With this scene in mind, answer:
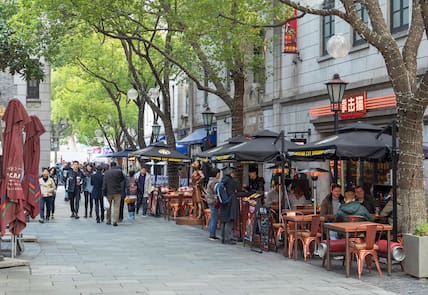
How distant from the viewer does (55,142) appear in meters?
76.2

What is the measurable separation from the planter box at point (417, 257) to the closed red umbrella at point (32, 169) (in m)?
6.73

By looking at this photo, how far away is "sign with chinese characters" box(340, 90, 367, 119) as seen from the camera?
64.4 ft

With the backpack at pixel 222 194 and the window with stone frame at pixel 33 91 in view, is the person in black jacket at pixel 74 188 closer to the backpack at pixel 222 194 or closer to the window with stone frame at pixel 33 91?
the backpack at pixel 222 194

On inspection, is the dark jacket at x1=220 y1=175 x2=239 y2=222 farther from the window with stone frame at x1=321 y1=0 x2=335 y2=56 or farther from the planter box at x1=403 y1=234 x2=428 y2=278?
the window with stone frame at x1=321 y1=0 x2=335 y2=56

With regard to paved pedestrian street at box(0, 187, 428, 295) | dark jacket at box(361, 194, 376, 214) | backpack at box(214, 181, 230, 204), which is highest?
backpack at box(214, 181, 230, 204)

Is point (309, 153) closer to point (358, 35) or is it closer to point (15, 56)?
point (15, 56)

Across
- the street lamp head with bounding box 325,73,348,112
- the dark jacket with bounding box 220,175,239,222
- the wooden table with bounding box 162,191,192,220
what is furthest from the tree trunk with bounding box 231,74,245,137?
the dark jacket with bounding box 220,175,239,222

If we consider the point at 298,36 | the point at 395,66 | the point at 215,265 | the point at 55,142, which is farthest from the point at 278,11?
the point at 55,142

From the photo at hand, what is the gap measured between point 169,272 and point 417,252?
12.5 ft

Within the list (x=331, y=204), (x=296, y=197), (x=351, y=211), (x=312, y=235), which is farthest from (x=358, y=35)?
(x=351, y=211)


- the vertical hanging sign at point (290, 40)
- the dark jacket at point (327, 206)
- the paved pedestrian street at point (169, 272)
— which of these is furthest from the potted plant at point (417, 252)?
the vertical hanging sign at point (290, 40)

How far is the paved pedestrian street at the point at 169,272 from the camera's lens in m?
9.60

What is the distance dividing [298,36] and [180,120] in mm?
19991

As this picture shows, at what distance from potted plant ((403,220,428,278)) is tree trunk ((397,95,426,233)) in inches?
25.6
